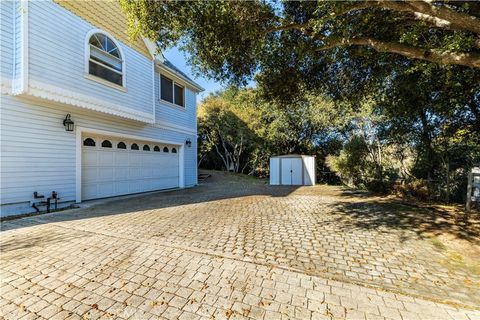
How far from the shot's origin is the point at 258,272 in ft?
10.0

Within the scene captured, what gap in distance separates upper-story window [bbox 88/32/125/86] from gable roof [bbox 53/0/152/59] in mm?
397

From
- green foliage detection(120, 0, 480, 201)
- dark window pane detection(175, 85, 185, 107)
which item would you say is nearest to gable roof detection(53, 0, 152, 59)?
dark window pane detection(175, 85, 185, 107)

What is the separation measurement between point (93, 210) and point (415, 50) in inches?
334

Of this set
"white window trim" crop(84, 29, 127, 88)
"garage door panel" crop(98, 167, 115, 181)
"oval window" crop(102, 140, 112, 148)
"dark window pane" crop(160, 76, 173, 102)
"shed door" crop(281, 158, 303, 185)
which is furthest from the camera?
"shed door" crop(281, 158, 303, 185)

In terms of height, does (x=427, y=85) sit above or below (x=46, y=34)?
below

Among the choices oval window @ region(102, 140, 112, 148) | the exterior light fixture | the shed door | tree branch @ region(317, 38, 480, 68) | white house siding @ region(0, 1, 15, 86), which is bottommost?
the shed door

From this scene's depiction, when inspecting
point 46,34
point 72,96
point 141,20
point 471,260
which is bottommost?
point 471,260

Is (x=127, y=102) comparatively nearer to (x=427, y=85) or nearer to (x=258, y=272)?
(x=258, y=272)

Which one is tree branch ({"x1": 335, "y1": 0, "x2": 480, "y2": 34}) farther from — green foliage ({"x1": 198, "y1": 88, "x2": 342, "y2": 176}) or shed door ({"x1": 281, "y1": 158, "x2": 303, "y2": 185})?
green foliage ({"x1": 198, "y1": 88, "x2": 342, "y2": 176})

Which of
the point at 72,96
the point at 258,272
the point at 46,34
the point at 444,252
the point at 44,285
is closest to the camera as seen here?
the point at 44,285

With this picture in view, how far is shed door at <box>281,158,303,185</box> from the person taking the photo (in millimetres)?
15227

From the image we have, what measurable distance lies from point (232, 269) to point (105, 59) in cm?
850

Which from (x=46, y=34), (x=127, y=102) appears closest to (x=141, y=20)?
(x=46, y=34)

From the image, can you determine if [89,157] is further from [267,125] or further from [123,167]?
[267,125]
